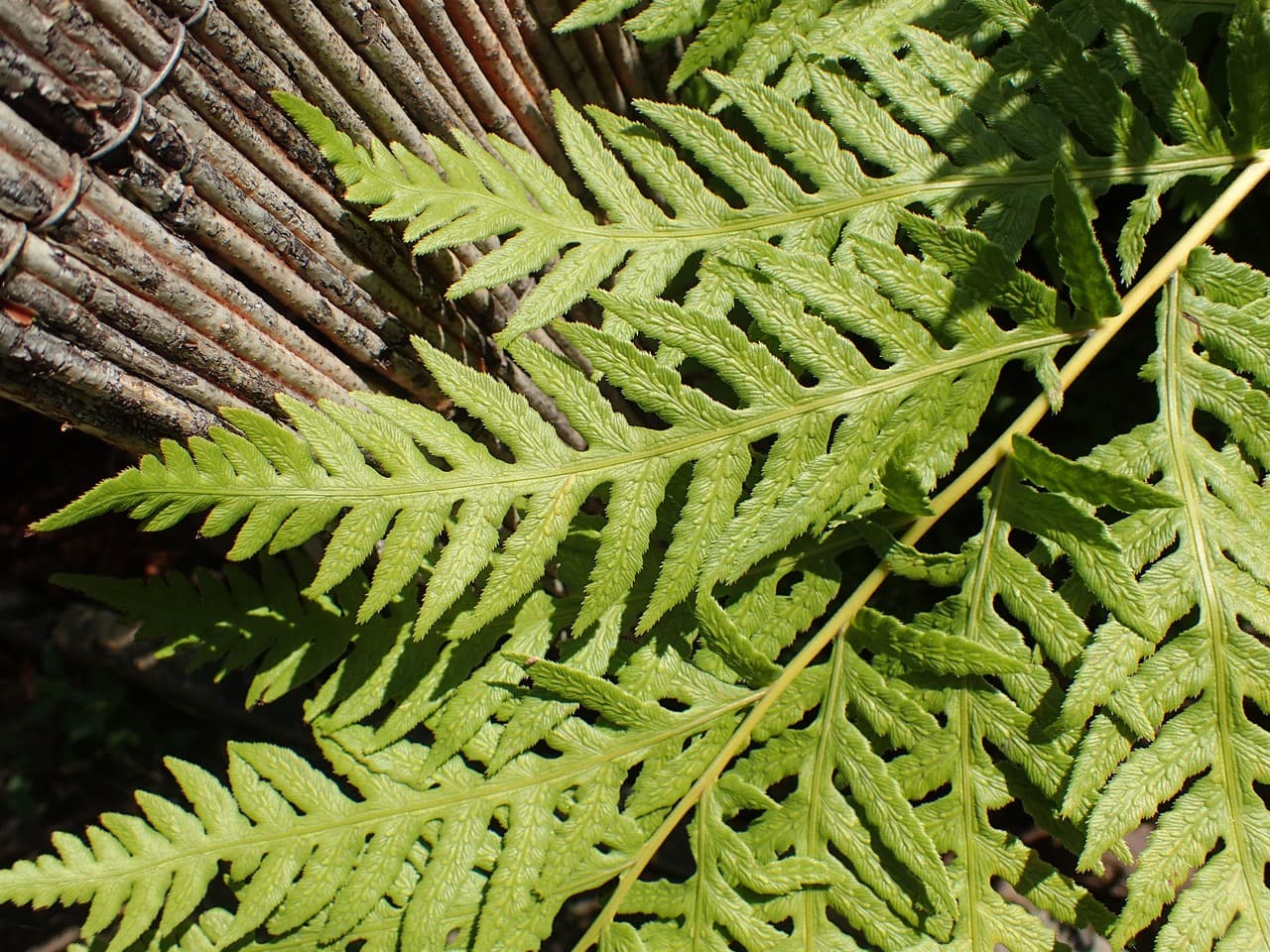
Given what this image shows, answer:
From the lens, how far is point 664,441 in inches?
58.0

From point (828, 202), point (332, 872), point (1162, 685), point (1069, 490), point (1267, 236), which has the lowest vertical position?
point (332, 872)

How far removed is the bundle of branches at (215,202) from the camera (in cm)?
116

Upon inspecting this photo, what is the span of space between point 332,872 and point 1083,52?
197 cm

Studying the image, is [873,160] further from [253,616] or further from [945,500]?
[253,616]

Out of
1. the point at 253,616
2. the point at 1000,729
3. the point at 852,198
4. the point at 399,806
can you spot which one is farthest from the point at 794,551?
the point at 253,616

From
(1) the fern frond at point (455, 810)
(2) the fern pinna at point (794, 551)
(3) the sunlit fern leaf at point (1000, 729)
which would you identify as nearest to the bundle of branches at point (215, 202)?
(2) the fern pinna at point (794, 551)

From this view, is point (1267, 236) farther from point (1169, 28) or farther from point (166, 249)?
point (166, 249)

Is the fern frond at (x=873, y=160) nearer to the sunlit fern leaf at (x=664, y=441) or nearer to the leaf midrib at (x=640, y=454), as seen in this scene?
the sunlit fern leaf at (x=664, y=441)

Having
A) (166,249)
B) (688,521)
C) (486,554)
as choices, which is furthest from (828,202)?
(166,249)

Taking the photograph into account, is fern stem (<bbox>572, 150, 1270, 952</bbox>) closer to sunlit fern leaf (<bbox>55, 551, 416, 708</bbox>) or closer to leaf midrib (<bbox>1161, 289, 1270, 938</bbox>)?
leaf midrib (<bbox>1161, 289, 1270, 938</bbox>)

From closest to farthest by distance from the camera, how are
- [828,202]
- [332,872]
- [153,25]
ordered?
[153,25], [332,872], [828,202]

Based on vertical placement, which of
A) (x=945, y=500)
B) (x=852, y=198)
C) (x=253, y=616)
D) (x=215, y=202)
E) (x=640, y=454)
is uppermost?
(x=215, y=202)

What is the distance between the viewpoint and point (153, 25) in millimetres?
1245

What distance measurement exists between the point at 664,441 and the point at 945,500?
0.52 m
